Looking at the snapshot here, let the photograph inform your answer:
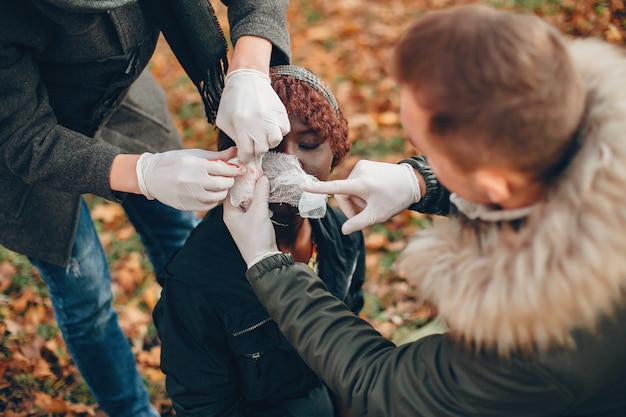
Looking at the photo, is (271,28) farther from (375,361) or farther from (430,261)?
(375,361)

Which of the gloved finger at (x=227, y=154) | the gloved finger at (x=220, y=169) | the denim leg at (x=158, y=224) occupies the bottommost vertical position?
the denim leg at (x=158, y=224)

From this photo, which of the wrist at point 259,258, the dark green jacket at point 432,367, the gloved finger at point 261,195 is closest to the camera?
the dark green jacket at point 432,367

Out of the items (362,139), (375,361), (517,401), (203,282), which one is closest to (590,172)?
(517,401)

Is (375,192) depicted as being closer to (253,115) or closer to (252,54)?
(253,115)

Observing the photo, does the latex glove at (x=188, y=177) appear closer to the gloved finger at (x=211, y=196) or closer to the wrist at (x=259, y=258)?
the gloved finger at (x=211, y=196)

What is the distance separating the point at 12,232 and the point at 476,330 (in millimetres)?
1713

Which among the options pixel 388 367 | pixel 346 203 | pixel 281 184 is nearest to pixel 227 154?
pixel 281 184

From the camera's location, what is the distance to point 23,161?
1837mm

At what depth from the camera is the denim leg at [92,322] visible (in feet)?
7.38

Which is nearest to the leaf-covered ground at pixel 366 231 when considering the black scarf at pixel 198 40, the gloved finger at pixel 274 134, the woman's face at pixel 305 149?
the woman's face at pixel 305 149

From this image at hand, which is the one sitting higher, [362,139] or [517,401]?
[517,401]

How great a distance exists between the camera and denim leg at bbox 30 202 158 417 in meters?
2.25

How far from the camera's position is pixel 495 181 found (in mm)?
1226

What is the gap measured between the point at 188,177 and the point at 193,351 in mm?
634
